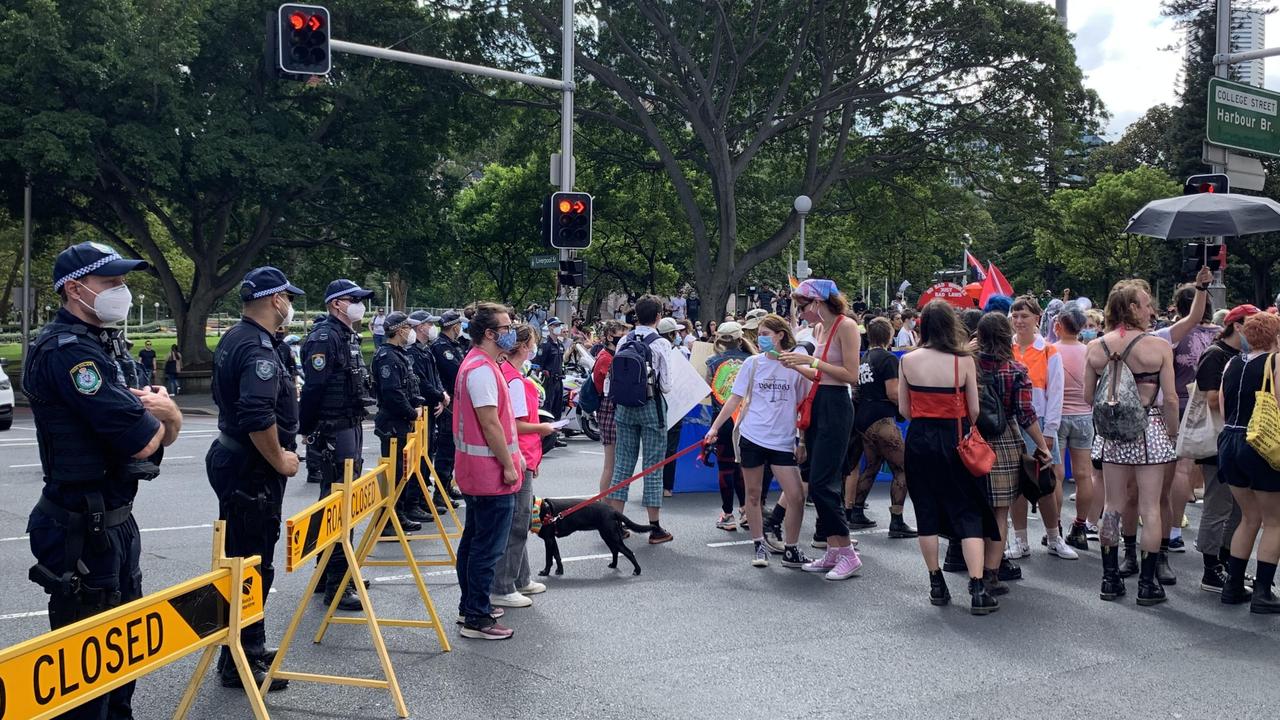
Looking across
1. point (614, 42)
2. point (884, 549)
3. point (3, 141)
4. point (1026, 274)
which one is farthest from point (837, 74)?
point (1026, 274)

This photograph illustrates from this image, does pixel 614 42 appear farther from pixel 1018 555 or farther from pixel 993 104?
pixel 1018 555

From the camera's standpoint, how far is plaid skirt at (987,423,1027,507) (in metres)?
7.01

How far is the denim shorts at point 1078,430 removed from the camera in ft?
28.1

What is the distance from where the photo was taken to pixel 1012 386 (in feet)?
23.9

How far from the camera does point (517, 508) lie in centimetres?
684

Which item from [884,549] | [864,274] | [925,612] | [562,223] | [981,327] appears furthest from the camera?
[864,274]

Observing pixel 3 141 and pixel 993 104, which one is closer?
pixel 3 141

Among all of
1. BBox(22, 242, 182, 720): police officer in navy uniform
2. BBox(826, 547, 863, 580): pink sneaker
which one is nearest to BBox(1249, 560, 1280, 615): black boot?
BBox(826, 547, 863, 580): pink sneaker

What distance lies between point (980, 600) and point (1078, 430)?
8.09ft

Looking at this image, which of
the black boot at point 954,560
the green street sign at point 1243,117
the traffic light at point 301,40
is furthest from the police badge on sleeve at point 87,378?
the green street sign at point 1243,117

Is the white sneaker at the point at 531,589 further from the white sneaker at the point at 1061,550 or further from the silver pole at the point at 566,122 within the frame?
the silver pole at the point at 566,122

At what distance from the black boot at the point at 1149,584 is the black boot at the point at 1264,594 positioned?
50 centimetres

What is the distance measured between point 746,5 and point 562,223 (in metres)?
10.7

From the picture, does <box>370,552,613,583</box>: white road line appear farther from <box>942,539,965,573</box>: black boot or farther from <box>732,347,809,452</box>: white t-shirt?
<box>942,539,965,573</box>: black boot
